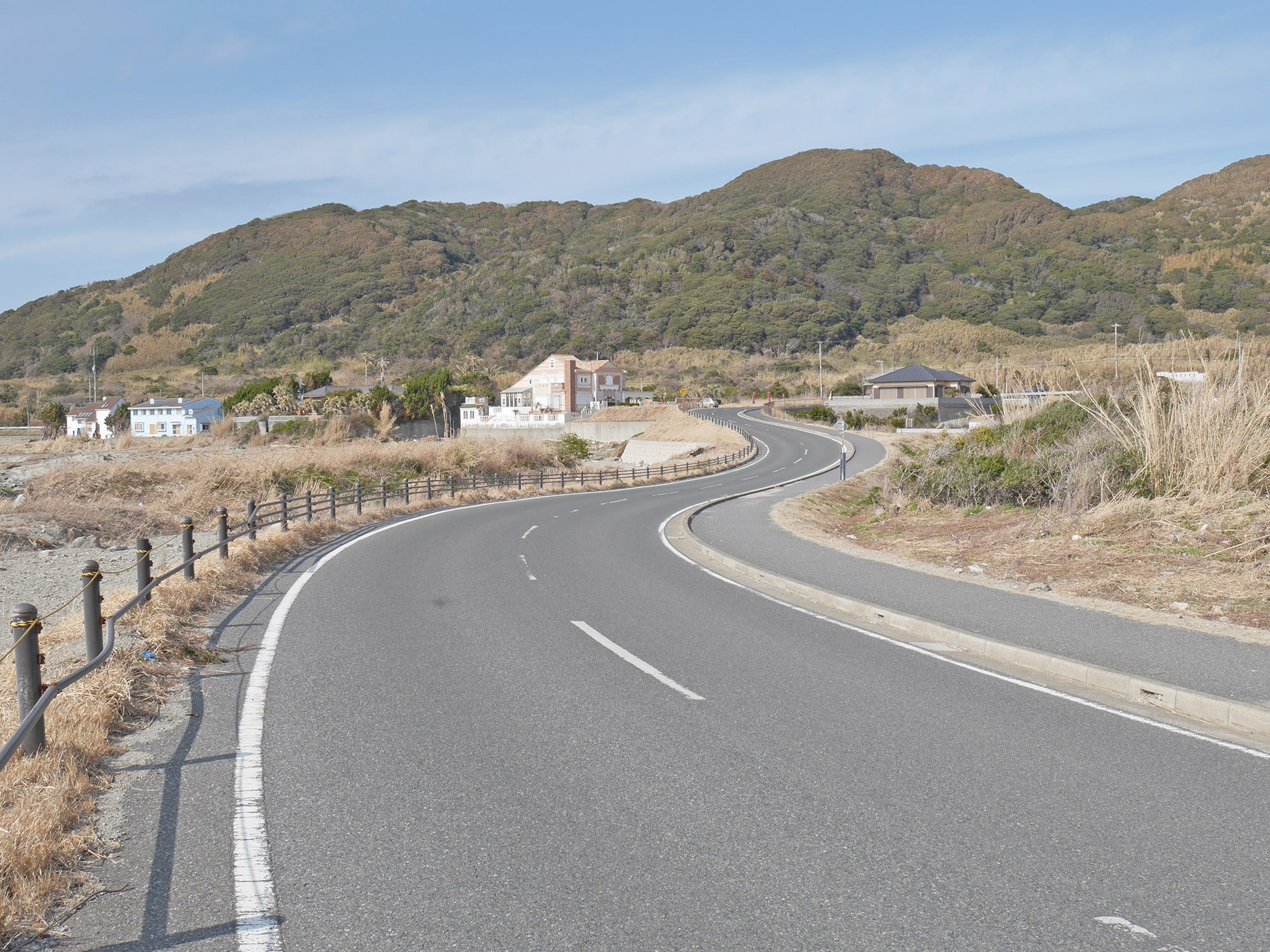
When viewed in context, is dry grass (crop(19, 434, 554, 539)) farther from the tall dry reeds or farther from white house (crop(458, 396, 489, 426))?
white house (crop(458, 396, 489, 426))

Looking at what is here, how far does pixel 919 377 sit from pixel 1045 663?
265 ft

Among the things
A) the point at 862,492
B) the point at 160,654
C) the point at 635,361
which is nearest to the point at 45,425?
the point at 635,361

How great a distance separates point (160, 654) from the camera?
8.02 meters

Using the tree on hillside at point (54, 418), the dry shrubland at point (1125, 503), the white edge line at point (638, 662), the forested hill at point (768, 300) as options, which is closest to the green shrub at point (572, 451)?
the dry shrubland at point (1125, 503)

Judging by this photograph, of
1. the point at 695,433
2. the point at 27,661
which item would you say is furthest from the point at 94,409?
the point at 27,661

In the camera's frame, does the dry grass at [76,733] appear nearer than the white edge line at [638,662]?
Yes

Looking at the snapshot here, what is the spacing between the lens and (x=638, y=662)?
8.30m

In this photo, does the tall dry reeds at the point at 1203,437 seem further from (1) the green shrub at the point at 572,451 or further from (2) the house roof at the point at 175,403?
(2) the house roof at the point at 175,403

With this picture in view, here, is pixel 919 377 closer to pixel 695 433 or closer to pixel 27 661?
pixel 695 433

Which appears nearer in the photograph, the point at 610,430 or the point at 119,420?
the point at 610,430

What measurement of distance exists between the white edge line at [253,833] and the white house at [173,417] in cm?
9292

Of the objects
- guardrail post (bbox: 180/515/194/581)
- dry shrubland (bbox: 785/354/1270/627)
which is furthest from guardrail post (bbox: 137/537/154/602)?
dry shrubland (bbox: 785/354/1270/627)

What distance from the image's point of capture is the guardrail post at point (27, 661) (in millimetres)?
5320

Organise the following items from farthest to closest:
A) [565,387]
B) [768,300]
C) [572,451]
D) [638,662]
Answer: [768,300] → [565,387] → [572,451] → [638,662]
